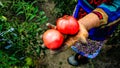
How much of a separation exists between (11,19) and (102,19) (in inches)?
63.3

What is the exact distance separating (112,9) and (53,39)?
543 millimetres

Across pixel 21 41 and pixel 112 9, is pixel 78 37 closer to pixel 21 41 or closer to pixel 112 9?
pixel 112 9

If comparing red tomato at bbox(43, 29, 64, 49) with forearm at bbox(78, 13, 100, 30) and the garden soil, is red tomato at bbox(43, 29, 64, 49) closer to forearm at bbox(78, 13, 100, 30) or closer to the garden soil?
forearm at bbox(78, 13, 100, 30)

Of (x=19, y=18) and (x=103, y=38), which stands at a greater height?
(x=19, y=18)

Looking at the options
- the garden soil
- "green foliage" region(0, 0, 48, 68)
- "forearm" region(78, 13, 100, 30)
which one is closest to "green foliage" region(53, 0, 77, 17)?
the garden soil

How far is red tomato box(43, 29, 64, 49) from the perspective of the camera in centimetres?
160

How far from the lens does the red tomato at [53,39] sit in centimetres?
160

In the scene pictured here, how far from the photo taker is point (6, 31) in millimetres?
2320

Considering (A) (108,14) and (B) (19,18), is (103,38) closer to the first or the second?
(A) (108,14)

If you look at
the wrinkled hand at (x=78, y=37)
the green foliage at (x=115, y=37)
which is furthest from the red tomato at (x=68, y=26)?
the green foliage at (x=115, y=37)

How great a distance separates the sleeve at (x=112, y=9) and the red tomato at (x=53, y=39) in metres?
0.44

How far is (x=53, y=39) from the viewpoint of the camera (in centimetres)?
161

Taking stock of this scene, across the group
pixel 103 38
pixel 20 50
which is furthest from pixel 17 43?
pixel 103 38

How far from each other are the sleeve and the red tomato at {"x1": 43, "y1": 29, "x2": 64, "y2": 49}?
44 centimetres
